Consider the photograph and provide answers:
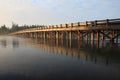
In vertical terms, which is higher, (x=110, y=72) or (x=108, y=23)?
(x=108, y=23)

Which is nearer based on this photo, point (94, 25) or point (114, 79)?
point (114, 79)

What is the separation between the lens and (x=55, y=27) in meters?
37.5

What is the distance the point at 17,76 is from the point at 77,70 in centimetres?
321

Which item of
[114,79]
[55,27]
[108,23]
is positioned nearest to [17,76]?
[114,79]

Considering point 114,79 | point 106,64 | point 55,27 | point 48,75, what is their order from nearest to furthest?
point 114,79
point 48,75
point 106,64
point 55,27

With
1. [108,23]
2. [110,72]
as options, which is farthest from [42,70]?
[108,23]

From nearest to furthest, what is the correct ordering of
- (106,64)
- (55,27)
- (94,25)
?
(106,64)
(94,25)
(55,27)

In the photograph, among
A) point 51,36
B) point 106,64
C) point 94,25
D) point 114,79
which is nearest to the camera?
point 114,79

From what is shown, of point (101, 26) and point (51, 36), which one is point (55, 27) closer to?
point (51, 36)

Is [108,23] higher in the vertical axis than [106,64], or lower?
higher

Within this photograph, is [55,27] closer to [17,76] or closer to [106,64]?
[106,64]

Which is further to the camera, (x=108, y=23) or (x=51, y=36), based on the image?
(x=51, y=36)

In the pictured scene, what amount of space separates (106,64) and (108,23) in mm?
10053

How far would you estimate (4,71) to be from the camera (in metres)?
11.1
